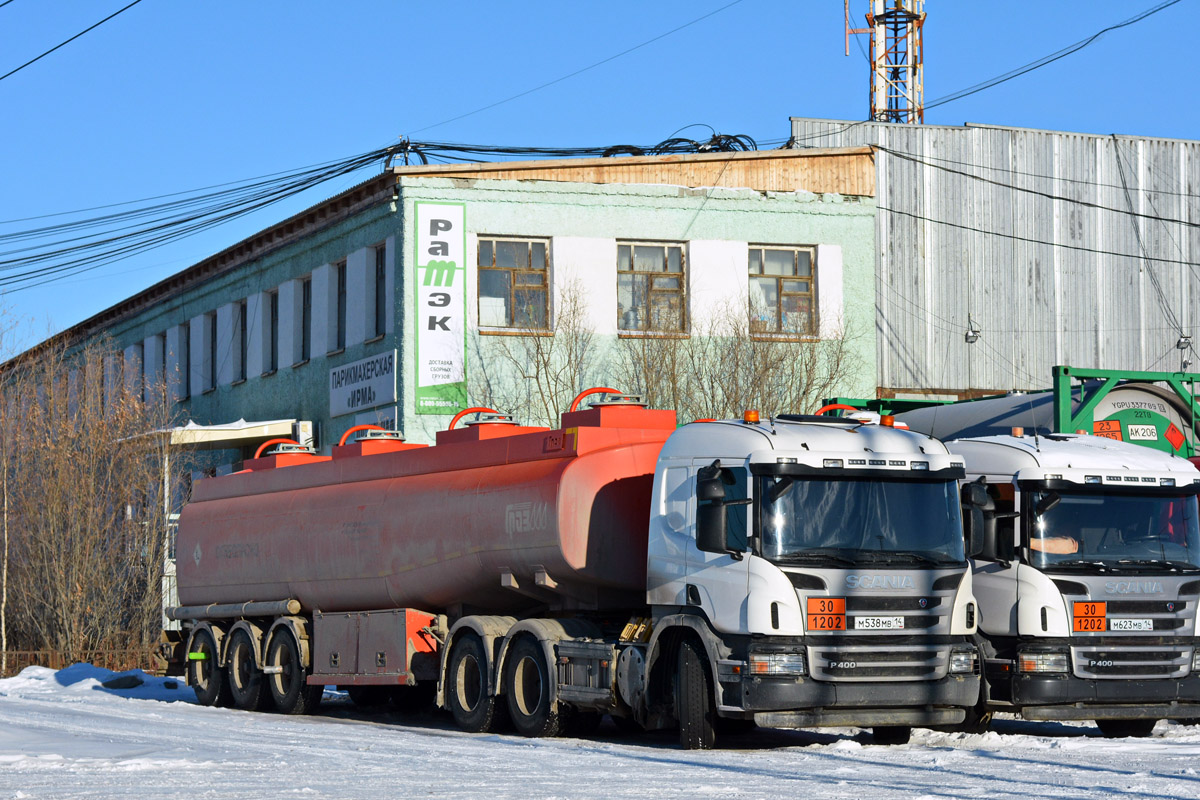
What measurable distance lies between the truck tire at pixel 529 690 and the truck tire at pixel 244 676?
601cm

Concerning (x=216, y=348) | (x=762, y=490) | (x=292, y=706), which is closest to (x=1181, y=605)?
(x=762, y=490)

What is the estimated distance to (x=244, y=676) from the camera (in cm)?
2192

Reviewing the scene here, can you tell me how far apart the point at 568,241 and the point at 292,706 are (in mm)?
13471

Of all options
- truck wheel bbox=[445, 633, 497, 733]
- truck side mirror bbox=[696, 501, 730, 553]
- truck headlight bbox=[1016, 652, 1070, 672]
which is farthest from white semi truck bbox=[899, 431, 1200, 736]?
truck wheel bbox=[445, 633, 497, 733]

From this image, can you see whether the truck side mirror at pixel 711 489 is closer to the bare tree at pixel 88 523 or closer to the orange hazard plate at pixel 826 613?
the orange hazard plate at pixel 826 613

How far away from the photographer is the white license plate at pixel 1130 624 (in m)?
14.6

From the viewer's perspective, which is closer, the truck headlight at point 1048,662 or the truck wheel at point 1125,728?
the truck headlight at point 1048,662

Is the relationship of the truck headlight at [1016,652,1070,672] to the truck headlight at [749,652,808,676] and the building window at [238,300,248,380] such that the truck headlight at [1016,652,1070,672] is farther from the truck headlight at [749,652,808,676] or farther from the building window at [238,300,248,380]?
the building window at [238,300,248,380]

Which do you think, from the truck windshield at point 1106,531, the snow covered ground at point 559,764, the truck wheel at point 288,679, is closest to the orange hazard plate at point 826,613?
the snow covered ground at point 559,764

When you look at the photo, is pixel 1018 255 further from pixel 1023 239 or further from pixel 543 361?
pixel 543 361

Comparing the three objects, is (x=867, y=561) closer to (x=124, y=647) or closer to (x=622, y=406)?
(x=622, y=406)

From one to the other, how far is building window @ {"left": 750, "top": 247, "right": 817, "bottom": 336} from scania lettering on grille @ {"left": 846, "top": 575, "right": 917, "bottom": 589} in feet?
63.2

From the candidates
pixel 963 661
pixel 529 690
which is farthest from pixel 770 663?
pixel 529 690

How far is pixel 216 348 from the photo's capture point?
130 feet
